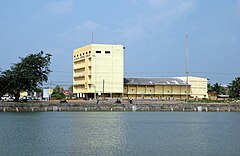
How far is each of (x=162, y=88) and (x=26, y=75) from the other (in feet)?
167

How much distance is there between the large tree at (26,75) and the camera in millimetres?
97188

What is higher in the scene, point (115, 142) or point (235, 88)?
point (235, 88)

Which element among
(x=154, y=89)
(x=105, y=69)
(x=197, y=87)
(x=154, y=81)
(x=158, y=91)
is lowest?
(x=158, y=91)

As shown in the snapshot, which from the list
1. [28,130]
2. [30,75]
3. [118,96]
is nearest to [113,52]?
[118,96]

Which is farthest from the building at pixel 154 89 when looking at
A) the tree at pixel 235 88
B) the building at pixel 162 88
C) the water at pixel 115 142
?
the water at pixel 115 142

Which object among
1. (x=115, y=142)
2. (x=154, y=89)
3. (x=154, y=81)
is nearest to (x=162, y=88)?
(x=154, y=89)

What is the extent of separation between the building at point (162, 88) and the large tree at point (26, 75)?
3547cm

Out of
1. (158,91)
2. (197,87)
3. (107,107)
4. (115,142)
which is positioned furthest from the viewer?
(197,87)

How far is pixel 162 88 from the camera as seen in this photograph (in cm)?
13612

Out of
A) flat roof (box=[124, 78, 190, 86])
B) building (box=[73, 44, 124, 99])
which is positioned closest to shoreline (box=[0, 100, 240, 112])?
building (box=[73, 44, 124, 99])

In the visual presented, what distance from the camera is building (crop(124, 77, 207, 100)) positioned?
134 m

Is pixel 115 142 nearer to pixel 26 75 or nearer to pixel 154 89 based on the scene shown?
pixel 26 75

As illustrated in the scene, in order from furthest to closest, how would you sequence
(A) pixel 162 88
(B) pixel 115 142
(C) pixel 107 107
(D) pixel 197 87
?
(D) pixel 197 87 < (A) pixel 162 88 < (C) pixel 107 107 < (B) pixel 115 142

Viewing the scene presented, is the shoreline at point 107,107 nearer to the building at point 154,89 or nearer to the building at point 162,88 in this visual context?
the building at point 162,88
